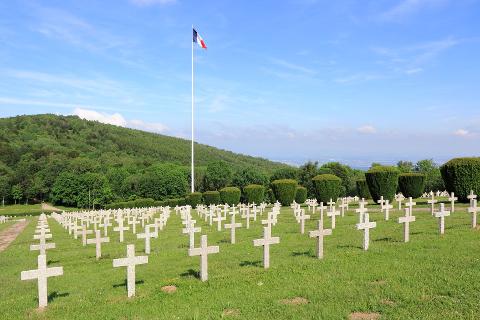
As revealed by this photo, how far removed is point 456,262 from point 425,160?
2798 inches

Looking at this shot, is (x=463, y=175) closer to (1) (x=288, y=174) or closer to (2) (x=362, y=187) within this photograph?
(2) (x=362, y=187)

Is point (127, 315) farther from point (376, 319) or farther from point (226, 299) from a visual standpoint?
point (376, 319)

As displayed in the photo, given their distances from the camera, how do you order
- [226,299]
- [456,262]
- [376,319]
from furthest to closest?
[456,262]
[226,299]
[376,319]

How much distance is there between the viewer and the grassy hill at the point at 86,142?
10225cm

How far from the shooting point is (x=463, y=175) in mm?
20484

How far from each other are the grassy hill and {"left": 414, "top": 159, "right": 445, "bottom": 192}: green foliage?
48240mm

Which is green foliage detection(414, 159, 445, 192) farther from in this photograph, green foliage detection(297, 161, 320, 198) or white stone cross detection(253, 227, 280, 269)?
white stone cross detection(253, 227, 280, 269)

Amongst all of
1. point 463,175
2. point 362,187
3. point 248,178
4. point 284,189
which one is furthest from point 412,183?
point 248,178

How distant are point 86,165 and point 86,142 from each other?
3384cm

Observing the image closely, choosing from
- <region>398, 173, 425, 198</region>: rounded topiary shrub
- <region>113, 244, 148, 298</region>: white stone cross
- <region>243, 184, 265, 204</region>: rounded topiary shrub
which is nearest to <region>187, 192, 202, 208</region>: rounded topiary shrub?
<region>243, 184, 265, 204</region>: rounded topiary shrub

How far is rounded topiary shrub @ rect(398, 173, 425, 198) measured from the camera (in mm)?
25891

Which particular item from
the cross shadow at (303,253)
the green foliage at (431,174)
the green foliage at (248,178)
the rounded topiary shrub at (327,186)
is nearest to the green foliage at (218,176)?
the green foliage at (248,178)

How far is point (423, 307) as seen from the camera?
5.84 metres

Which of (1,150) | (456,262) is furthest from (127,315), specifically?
(1,150)
